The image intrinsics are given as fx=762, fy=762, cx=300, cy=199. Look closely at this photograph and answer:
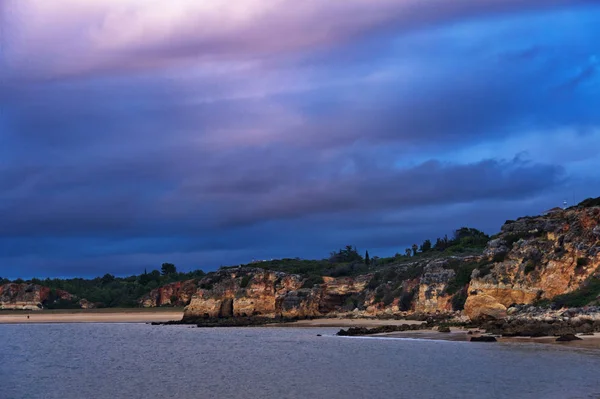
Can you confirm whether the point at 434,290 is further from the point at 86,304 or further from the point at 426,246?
the point at 86,304

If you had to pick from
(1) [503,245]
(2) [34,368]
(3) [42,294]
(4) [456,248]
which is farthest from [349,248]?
(2) [34,368]

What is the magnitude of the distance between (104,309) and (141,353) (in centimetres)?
8917

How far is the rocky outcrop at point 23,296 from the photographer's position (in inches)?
6048

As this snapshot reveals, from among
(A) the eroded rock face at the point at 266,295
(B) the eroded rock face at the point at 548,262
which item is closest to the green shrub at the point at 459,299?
(B) the eroded rock face at the point at 548,262

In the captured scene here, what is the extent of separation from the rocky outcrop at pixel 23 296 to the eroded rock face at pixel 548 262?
111m

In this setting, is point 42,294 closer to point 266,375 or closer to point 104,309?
point 104,309

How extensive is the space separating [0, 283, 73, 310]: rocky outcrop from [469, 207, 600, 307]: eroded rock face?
4376 inches

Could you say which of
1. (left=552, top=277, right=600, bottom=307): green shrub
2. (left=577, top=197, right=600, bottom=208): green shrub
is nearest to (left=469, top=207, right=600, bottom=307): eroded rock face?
(left=552, top=277, right=600, bottom=307): green shrub

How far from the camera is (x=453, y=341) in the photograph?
5600 centimetres

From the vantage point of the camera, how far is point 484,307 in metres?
65.1

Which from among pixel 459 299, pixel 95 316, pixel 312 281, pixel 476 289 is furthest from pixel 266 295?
pixel 476 289

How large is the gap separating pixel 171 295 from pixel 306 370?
109 meters

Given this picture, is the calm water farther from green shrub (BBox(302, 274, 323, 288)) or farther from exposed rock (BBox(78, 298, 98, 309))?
exposed rock (BBox(78, 298, 98, 309))

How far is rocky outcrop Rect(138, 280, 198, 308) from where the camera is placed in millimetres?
147000
